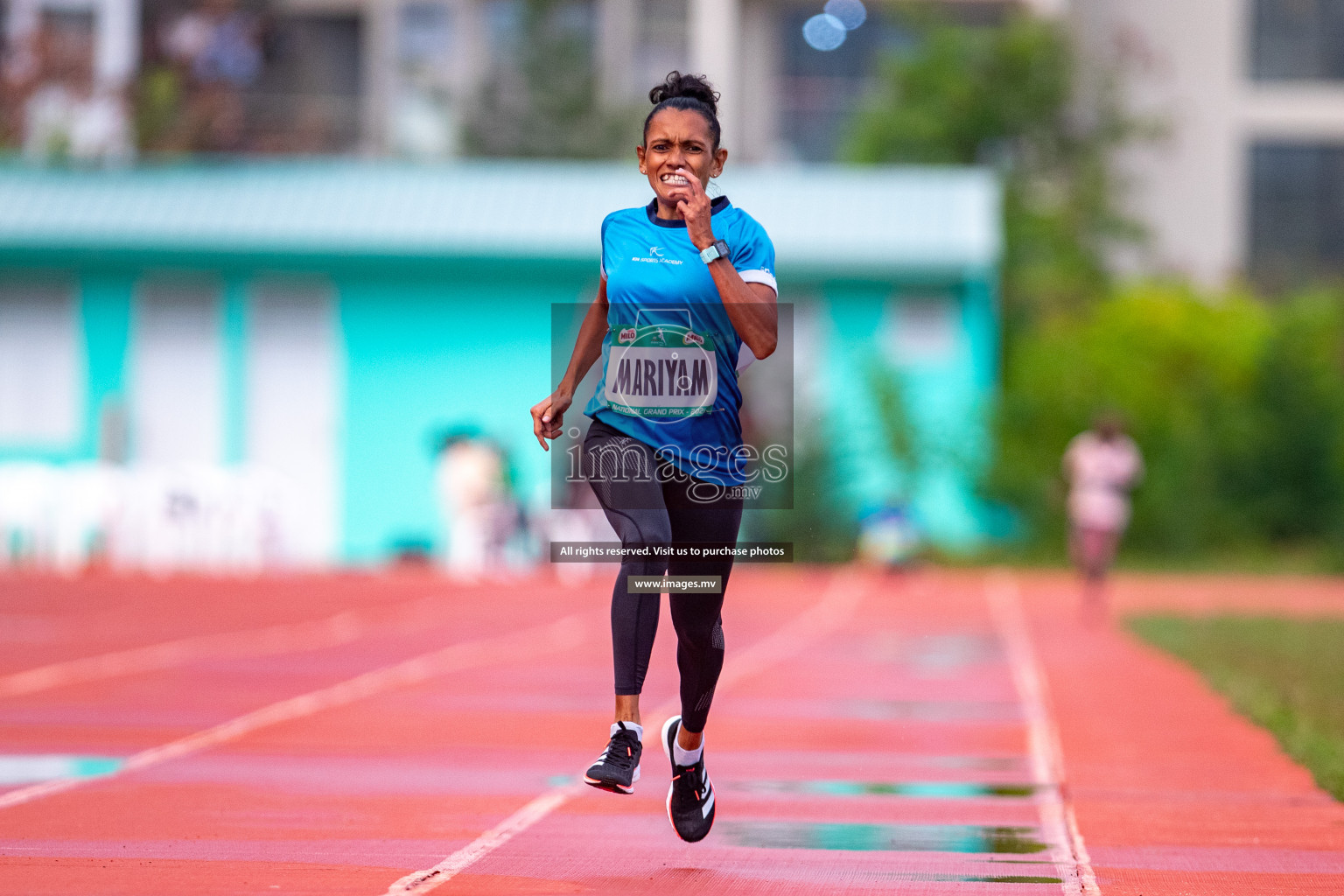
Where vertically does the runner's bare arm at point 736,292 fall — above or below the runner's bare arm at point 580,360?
above

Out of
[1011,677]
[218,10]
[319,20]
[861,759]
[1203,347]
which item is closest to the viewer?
[861,759]

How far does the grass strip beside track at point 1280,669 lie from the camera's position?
929 cm

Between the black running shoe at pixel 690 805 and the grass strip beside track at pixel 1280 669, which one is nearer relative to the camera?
the black running shoe at pixel 690 805

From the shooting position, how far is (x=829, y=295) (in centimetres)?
2753

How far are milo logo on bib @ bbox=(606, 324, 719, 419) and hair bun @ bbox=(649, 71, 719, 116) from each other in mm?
648

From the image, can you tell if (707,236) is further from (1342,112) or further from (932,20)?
(1342,112)

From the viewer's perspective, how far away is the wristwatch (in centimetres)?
527

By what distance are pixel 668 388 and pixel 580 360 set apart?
0.32m

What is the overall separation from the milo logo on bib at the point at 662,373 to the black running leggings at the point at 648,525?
11cm

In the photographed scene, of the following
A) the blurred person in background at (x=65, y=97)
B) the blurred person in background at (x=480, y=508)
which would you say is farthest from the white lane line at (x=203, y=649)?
the blurred person in background at (x=65, y=97)

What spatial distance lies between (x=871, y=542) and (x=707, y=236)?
1936 cm

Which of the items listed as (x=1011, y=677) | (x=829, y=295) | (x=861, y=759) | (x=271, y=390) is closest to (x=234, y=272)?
(x=271, y=390)

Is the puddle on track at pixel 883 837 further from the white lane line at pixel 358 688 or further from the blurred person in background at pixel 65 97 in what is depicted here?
the blurred person in background at pixel 65 97

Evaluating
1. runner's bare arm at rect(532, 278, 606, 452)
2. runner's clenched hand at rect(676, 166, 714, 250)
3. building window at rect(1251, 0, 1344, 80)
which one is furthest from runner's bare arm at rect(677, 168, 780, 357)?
building window at rect(1251, 0, 1344, 80)
